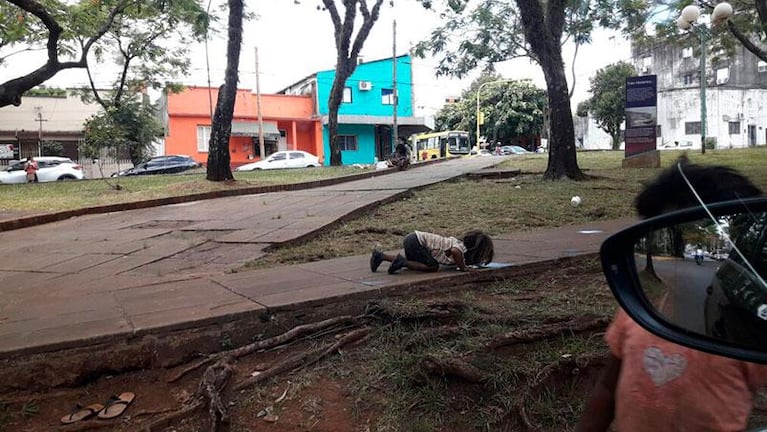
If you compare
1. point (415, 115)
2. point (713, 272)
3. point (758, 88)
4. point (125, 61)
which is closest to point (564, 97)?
point (713, 272)

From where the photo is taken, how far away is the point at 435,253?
16.2 feet

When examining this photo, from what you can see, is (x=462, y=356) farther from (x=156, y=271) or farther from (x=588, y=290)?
(x=156, y=271)

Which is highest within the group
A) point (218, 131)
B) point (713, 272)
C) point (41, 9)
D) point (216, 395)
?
point (41, 9)

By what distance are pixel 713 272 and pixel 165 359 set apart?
3056 mm

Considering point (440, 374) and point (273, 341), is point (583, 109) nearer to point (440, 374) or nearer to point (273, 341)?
point (273, 341)

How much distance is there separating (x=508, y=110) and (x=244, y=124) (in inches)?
836

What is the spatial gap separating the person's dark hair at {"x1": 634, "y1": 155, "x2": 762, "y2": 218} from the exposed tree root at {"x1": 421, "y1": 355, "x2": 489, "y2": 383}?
1658mm

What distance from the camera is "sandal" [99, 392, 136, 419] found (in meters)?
3.00

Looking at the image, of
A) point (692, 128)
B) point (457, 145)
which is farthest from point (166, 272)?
point (692, 128)

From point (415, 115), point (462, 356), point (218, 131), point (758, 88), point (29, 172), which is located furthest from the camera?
point (758, 88)

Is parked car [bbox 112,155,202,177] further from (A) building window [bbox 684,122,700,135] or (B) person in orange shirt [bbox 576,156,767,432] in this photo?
(A) building window [bbox 684,122,700,135]

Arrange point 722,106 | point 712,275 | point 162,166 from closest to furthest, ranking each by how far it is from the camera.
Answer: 1. point 712,275
2. point 162,166
3. point 722,106

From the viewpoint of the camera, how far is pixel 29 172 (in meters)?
23.3

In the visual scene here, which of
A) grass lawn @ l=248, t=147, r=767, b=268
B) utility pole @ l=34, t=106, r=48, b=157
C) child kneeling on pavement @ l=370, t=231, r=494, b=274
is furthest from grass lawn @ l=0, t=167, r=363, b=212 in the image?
utility pole @ l=34, t=106, r=48, b=157
